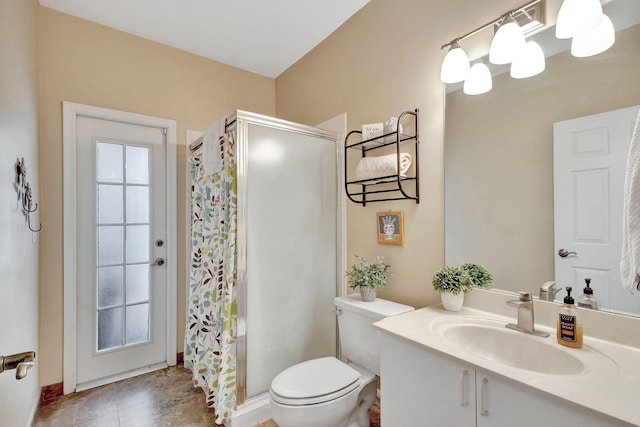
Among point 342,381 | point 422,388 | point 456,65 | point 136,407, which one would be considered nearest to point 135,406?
point 136,407

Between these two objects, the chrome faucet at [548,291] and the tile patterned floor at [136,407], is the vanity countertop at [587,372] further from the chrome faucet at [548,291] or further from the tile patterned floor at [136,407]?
the tile patterned floor at [136,407]

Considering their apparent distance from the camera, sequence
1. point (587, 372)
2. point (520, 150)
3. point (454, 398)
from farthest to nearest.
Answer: point (520, 150), point (454, 398), point (587, 372)

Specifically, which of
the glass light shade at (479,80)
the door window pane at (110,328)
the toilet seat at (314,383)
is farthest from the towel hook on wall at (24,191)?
the glass light shade at (479,80)

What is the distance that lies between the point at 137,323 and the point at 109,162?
1289 mm

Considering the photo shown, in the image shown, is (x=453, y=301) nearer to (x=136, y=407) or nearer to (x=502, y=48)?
(x=502, y=48)

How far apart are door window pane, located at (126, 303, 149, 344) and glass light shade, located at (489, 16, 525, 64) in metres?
2.86

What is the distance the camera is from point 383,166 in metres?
1.77

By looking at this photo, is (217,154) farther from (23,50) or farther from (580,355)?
(580,355)

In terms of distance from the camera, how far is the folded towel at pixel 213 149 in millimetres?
1949

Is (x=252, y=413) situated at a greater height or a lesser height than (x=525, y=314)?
lesser

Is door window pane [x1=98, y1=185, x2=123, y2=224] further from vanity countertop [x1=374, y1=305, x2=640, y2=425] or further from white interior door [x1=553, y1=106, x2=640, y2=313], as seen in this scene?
white interior door [x1=553, y1=106, x2=640, y2=313]

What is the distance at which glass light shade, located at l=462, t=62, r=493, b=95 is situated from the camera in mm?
1442

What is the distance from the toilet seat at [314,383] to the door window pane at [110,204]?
1.78 meters

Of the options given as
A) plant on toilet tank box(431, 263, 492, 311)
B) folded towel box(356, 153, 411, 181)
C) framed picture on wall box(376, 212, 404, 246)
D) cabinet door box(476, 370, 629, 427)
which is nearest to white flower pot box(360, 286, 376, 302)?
framed picture on wall box(376, 212, 404, 246)
